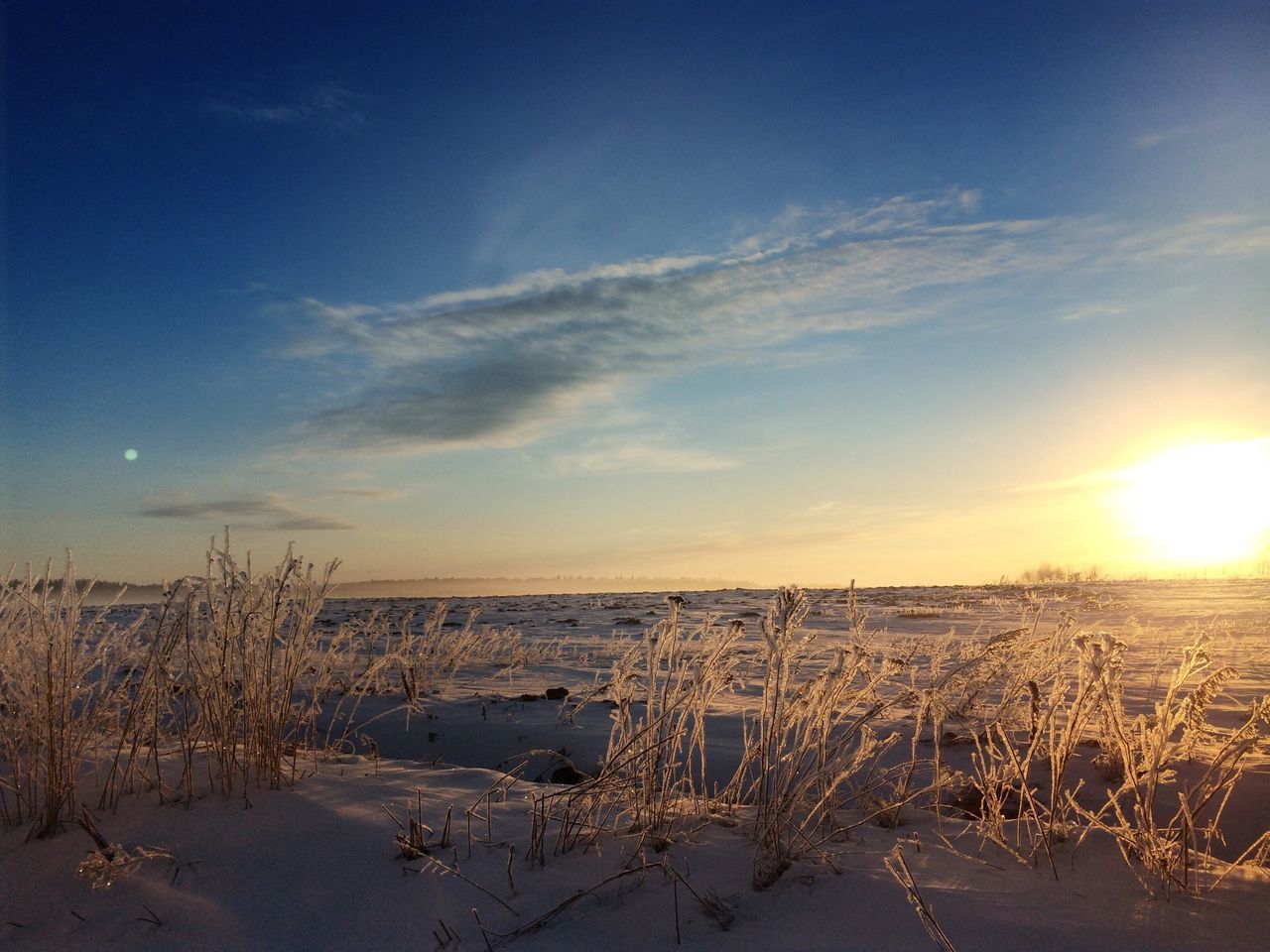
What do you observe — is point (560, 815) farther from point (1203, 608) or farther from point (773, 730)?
point (1203, 608)

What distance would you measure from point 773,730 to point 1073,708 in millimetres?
1029

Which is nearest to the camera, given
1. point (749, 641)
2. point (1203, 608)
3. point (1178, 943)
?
point (1178, 943)

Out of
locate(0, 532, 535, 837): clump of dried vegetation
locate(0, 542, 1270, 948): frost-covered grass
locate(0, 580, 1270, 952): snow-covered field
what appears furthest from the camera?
locate(0, 532, 535, 837): clump of dried vegetation

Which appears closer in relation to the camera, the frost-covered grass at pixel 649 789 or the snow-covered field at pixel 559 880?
the snow-covered field at pixel 559 880

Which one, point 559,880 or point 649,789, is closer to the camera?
point 559,880

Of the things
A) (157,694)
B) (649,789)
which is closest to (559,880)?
(649,789)

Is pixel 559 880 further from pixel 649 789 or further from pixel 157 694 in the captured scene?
pixel 157 694

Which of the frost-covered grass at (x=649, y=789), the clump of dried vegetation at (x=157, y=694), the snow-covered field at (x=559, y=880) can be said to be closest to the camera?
the snow-covered field at (x=559, y=880)

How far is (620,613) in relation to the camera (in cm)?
1664

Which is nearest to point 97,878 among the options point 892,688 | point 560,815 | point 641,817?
point 560,815

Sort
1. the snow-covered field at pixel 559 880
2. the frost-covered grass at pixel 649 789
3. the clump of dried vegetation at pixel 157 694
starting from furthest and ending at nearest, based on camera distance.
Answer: the clump of dried vegetation at pixel 157 694
the frost-covered grass at pixel 649 789
the snow-covered field at pixel 559 880

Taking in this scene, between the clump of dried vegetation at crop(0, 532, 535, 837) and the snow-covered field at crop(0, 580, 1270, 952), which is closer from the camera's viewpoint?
the snow-covered field at crop(0, 580, 1270, 952)

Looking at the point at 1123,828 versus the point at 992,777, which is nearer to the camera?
the point at 1123,828

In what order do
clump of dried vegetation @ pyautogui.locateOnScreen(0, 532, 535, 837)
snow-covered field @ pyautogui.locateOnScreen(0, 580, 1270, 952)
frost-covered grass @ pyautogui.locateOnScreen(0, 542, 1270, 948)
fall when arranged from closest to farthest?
snow-covered field @ pyautogui.locateOnScreen(0, 580, 1270, 952) → frost-covered grass @ pyautogui.locateOnScreen(0, 542, 1270, 948) → clump of dried vegetation @ pyautogui.locateOnScreen(0, 532, 535, 837)
